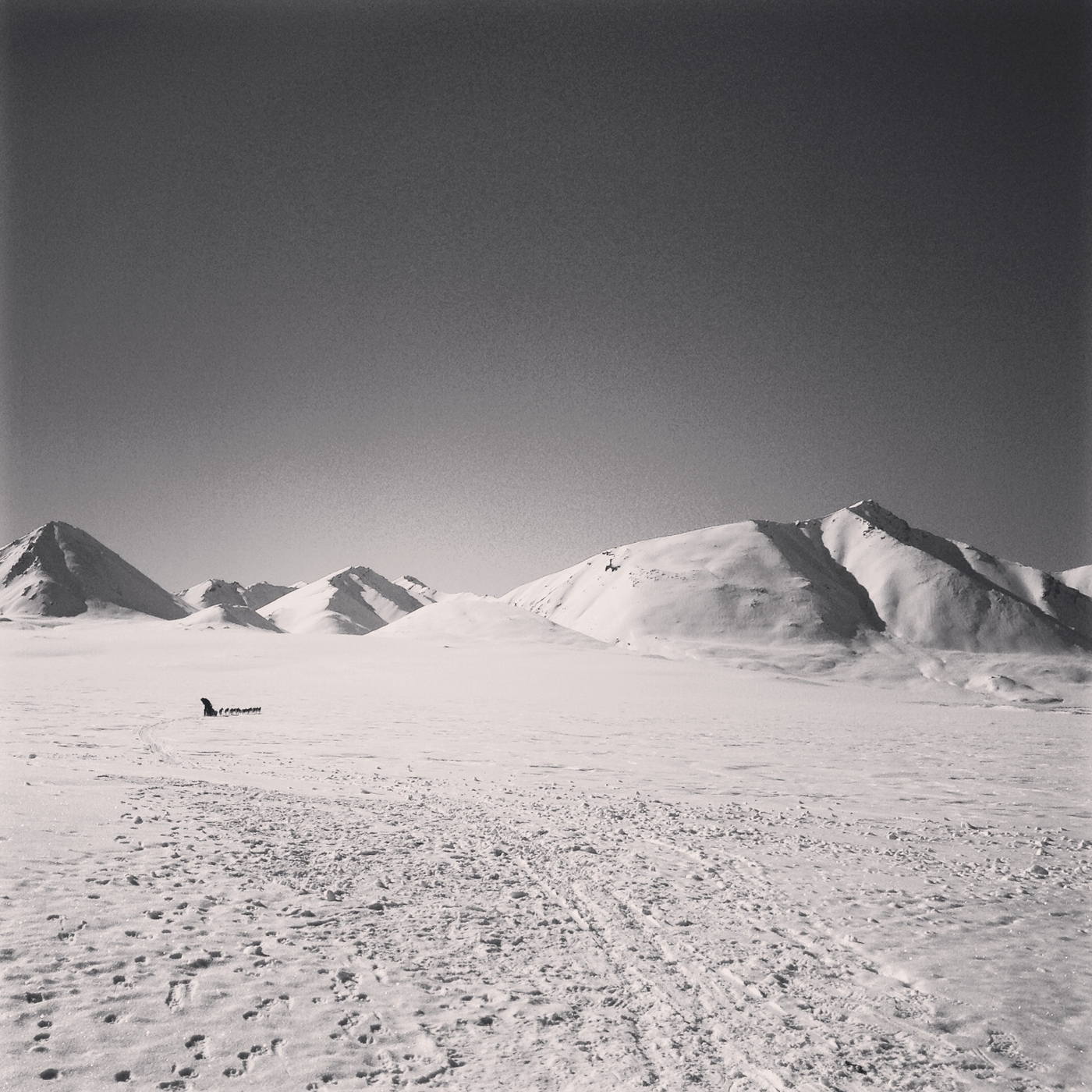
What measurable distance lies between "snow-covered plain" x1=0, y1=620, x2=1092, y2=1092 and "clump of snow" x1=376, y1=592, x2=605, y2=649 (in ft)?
206

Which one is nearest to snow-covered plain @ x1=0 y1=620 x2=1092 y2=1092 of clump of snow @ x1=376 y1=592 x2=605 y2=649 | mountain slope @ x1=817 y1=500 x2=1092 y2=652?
clump of snow @ x1=376 y1=592 x2=605 y2=649

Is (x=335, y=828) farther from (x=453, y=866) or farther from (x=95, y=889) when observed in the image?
(x=95, y=889)

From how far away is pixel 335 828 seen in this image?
12.9 m

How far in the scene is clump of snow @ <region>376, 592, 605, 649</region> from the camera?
86.6 metres

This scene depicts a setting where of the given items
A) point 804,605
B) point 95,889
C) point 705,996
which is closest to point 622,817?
point 705,996

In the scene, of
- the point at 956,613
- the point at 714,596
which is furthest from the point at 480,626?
the point at 956,613

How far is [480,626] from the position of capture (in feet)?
315

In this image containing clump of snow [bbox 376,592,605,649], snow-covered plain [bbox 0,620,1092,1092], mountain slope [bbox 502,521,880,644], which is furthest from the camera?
mountain slope [bbox 502,521,880,644]

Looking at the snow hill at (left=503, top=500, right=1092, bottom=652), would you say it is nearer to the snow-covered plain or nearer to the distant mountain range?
the distant mountain range

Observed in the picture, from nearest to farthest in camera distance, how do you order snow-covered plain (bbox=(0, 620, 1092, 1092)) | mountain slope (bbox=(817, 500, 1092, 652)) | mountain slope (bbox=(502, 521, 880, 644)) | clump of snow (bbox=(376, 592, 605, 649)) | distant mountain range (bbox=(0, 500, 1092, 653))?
snow-covered plain (bbox=(0, 620, 1092, 1092)) → clump of snow (bbox=(376, 592, 605, 649)) → mountain slope (bbox=(502, 521, 880, 644)) → distant mountain range (bbox=(0, 500, 1092, 653)) → mountain slope (bbox=(817, 500, 1092, 652))

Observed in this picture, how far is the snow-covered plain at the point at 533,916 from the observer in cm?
620

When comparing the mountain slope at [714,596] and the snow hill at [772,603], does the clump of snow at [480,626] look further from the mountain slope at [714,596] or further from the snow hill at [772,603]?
the mountain slope at [714,596]

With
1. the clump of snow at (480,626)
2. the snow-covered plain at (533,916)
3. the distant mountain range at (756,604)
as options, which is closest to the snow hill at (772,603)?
the distant mountain range at (756,604)

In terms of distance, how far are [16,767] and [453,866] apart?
1199 centimetres
